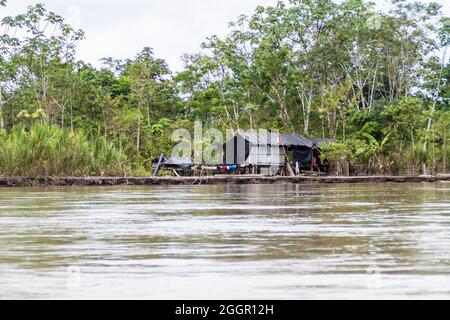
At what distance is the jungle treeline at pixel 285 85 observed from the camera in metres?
36.9

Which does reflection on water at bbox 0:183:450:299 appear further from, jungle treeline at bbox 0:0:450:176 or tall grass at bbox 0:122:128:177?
jungle treeline at bbox 0:0:450:176

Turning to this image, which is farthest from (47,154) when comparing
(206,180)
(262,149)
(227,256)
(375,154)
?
(227,256)

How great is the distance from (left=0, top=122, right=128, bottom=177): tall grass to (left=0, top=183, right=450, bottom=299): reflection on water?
14418 mm

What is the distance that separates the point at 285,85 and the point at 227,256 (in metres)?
34.5

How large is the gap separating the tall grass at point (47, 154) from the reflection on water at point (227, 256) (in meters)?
14.4

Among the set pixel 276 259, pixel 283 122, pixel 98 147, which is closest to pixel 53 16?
pixel 283 122

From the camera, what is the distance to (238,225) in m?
8.71

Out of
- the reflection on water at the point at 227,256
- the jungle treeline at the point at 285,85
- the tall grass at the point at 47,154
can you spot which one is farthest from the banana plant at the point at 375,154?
the reflection on water at the point at 227,256

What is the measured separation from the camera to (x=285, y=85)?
40.1 metres

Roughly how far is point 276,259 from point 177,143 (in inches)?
1241

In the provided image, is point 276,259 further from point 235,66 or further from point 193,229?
point 235,66

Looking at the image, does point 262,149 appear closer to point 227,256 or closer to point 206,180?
point 206,180

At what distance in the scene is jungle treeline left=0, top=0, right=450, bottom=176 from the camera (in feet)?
121

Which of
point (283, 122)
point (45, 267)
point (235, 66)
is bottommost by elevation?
point (45, 267)
